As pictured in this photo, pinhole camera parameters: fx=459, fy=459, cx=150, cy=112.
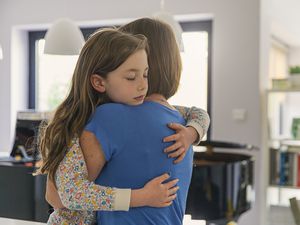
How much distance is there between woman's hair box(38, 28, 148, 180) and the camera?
2.79 ft

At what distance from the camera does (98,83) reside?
874 millimetres

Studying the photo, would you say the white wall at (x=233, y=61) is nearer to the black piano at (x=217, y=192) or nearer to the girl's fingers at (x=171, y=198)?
the black piano at (x=217, y=192)

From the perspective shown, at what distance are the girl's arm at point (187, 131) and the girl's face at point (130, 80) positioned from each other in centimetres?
10

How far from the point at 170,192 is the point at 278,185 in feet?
11.5

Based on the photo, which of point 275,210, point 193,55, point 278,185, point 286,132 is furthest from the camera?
point 286,132

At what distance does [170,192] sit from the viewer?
89cm

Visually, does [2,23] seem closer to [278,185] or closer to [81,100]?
[278,185]

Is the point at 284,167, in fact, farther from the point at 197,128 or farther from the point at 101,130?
the point at 101,130

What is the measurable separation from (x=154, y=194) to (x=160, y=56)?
0.90ft

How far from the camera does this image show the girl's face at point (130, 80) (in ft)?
2.81

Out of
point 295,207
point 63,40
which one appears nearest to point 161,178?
point 295,207

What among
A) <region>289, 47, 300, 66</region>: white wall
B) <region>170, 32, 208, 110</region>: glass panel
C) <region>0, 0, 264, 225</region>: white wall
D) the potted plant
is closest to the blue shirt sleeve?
<region>0, 0, 264, 225</region>: white wall

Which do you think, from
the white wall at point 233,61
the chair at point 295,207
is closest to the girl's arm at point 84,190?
the chair at point 295,207

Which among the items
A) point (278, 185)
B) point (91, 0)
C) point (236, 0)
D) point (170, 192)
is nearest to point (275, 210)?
point (278, 185)
